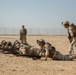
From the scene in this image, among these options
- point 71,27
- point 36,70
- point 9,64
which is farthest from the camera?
point 71,27

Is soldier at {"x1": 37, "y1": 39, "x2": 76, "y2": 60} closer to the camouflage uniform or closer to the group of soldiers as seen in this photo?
the group of soldiers

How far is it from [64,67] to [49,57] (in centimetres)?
241

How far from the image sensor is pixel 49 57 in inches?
514

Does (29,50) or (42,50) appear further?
(29,50)

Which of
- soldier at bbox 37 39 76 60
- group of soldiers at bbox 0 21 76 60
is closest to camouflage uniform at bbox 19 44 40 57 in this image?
group of soldiers at bbox 0 21 76 60

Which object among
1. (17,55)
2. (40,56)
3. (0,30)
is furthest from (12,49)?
(0,30)

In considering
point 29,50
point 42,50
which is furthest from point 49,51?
point 29,50

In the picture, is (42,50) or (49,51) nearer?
(49,51)

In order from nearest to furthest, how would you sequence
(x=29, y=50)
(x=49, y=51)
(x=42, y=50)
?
(x=49, y=51)
(x=42, y=50)
(x=29, y=50)

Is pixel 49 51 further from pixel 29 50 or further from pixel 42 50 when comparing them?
pixel 29 50

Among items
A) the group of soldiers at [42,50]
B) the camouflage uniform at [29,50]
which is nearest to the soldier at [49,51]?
the group of soldiers at [42,50]

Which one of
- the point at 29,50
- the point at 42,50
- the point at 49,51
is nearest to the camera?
the point at 49,51

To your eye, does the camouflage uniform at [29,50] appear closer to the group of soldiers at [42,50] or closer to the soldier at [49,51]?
the group of soldiers at [42,50]

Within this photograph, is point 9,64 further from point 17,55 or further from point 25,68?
point 17,55
